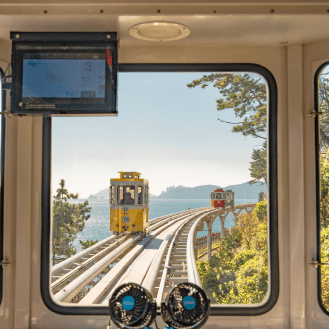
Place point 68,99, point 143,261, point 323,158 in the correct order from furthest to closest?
1. point 143,261
2. point 323,158
3. point 68,99

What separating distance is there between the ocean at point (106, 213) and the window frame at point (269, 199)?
0.90 ft

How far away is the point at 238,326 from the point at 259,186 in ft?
3.35

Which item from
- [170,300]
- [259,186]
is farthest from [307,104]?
[170,300]

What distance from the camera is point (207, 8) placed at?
1737 mm

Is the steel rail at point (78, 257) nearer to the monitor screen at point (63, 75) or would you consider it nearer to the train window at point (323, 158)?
the monitor screen at point (63, 75)

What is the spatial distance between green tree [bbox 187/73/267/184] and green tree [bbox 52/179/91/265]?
138 cm

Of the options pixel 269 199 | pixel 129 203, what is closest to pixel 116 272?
pixel 129 203

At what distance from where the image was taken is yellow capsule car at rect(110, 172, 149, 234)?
320 centimetres

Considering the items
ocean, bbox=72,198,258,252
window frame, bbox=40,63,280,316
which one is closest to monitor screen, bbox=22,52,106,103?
window frame, bbox=40,63,280,316

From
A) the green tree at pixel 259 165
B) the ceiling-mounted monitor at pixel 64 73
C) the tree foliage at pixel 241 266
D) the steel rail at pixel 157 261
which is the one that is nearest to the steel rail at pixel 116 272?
the steel rail at pixel 157 261

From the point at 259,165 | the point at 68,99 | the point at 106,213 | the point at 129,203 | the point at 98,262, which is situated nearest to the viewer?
the point at 68,99

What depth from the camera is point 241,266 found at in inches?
99.2

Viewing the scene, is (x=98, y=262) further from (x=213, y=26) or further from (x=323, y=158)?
(x=213, y=26)

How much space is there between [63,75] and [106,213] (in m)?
1.28
